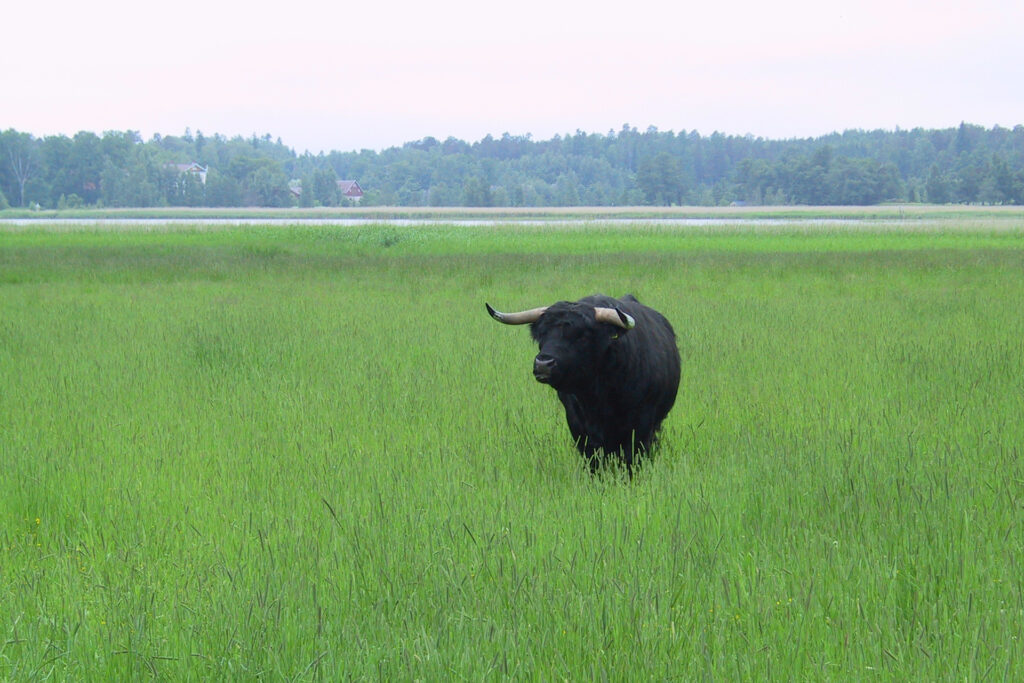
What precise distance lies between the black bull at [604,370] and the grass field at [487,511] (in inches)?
12.5

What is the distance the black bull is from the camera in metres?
6.54

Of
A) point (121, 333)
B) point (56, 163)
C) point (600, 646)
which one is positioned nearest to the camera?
point (600, 646)

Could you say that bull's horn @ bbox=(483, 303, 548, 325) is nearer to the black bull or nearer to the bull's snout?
the black bull

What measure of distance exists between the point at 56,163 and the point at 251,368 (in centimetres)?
13888

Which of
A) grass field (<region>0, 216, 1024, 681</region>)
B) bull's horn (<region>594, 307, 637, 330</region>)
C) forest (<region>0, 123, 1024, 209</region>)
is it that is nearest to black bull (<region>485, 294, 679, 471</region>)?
bull's horn (<region>594, 307, 637, 330</region>)

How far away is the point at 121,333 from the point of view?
13711mm

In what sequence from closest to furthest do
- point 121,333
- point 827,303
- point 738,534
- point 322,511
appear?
point 738,534
point 322,511
point 121,333
point 827,303

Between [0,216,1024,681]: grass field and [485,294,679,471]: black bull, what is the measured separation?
317mm

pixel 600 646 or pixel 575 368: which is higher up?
pixel 575 368

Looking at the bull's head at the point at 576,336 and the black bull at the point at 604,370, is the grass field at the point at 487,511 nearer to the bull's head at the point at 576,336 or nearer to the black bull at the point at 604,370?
the black bull at the point at 604,370

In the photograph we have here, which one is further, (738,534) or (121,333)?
(121,333)

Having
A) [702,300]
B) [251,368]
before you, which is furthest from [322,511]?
[702,300]

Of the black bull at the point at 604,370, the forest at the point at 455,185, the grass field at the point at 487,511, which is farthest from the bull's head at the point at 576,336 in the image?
the forest at the point at 455,185

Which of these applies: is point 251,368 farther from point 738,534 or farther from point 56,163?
point 56,163
